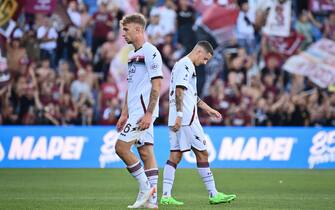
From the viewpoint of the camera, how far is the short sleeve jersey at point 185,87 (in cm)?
1298

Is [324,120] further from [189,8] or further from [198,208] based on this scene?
[198,208]

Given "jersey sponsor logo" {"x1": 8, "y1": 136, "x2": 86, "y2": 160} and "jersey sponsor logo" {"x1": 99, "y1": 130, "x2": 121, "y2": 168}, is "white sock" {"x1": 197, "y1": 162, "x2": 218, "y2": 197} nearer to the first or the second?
"jersey sponsor logo" {"x1": 99, "y1": 130, "x2": 121, "y2": 168}

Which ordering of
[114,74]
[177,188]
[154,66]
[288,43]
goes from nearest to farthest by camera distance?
[154,66]
[177,188]
[114,74]
[288,43]

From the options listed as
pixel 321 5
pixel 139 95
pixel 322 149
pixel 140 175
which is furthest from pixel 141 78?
pixel 321 5

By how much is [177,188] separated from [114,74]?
31.3ft

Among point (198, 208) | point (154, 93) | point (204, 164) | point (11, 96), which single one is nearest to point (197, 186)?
point (204, 164)

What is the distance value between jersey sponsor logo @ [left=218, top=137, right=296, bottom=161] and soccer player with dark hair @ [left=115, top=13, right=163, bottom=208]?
12459 millimetres

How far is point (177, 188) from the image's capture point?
16312 mm

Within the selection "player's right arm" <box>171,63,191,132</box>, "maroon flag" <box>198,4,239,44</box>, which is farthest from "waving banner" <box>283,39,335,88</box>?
"player's right arm" <box>171,63,191,132</box>

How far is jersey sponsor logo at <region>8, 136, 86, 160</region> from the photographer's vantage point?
22945 millimetres

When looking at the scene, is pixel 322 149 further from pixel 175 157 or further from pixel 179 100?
pixel 179 100

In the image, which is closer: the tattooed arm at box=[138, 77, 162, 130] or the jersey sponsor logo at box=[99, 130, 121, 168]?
the tattooed arm at box=[138, 77, 162, 130]

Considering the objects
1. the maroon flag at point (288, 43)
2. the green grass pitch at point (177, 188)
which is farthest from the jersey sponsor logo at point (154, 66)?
the maroon flag at point (288, 43)

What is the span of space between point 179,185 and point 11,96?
29.1 ft
